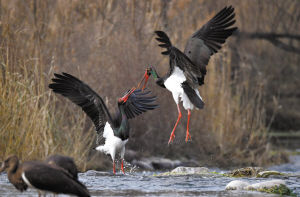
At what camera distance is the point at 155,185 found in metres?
6.93

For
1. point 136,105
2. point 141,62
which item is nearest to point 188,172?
point 136,105

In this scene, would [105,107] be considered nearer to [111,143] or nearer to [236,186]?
[111,143]

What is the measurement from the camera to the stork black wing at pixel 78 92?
24.7 feet

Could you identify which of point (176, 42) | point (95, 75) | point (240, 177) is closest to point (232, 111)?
point (176, 42)

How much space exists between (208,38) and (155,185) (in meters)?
2.15

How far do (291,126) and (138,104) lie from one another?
370 inches

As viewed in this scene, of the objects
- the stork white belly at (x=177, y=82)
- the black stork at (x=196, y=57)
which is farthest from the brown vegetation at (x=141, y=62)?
the black stork at (x=196, y=57)

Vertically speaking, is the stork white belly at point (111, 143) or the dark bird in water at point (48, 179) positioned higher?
the stork white belly at point (111, 143)

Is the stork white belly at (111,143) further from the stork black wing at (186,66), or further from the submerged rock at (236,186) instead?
the submerged rock at (236,186)

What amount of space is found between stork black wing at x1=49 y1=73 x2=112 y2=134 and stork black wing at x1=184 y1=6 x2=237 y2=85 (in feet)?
4.13

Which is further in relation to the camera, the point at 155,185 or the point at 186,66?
the point at 186,66

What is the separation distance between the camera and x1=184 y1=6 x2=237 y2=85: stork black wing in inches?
309

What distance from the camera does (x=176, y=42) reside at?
11.1 meters

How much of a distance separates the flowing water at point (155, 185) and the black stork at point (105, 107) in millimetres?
455
